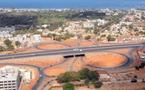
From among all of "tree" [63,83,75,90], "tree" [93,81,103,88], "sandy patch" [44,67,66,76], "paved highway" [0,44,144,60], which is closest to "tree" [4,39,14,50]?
"paved highway" [0,44,144,60]

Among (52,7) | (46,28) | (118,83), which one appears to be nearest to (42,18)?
(46,28)

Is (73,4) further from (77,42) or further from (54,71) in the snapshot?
(54,71)

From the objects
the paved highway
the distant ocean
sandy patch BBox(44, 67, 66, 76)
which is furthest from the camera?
the distant ocean

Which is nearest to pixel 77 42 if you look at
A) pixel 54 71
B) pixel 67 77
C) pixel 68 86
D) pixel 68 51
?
pixel 68 51

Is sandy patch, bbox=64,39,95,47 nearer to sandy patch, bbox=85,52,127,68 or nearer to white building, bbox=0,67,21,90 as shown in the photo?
sandy patch, bbox=85,52,127,68

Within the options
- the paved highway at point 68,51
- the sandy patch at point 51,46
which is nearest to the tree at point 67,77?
the paved highway at point 68,51

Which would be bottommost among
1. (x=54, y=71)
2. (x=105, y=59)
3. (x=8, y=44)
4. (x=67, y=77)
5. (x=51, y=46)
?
(x=67, y=77)

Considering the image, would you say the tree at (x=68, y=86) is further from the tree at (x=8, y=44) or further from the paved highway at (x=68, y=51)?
the tree at (x=8, y=44)

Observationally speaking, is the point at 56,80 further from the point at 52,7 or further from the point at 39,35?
the point at 52,7
